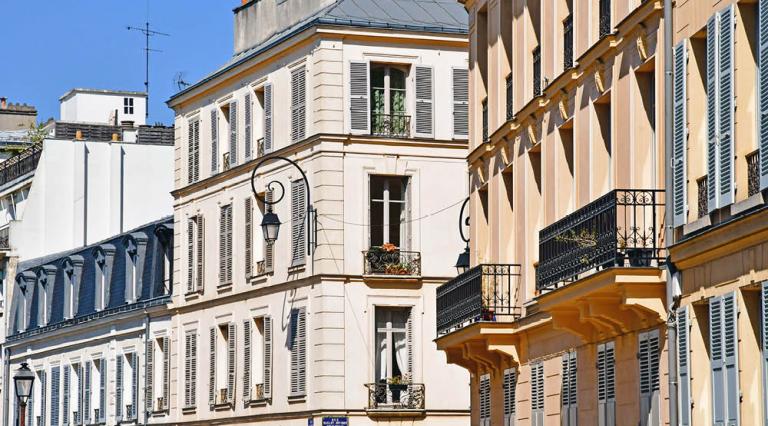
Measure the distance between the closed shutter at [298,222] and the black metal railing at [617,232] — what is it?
21.3 metres

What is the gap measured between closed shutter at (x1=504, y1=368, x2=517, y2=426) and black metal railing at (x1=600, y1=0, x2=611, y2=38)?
7.97 meters

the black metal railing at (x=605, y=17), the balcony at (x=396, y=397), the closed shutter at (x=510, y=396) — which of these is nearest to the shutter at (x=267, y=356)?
the balcony at (x=396, y=397)

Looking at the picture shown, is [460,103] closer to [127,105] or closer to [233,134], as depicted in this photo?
[233,134]

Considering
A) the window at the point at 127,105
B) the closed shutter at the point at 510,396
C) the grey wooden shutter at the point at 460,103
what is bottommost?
the closed shutter at the point at 510,396

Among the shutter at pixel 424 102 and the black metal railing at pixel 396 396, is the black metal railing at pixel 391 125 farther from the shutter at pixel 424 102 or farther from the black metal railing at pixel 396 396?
the black metal railing at pixel 396 396

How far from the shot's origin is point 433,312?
156 feet

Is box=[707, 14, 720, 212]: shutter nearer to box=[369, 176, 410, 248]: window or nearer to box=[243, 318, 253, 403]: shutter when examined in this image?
box=[369, 176, 410, 248]: window

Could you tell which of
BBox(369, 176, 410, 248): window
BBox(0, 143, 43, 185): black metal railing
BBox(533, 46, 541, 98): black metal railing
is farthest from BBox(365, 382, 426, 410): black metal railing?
BBox(0, 143, 43, 185): black metal railing

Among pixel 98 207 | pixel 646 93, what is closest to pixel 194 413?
pixel 98 207

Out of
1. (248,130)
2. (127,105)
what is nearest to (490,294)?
(248,130)

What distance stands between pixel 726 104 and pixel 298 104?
2721cm

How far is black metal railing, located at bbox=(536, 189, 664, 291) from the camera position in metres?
25.2

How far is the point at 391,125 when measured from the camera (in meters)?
48.5

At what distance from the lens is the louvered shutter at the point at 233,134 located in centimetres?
5262
